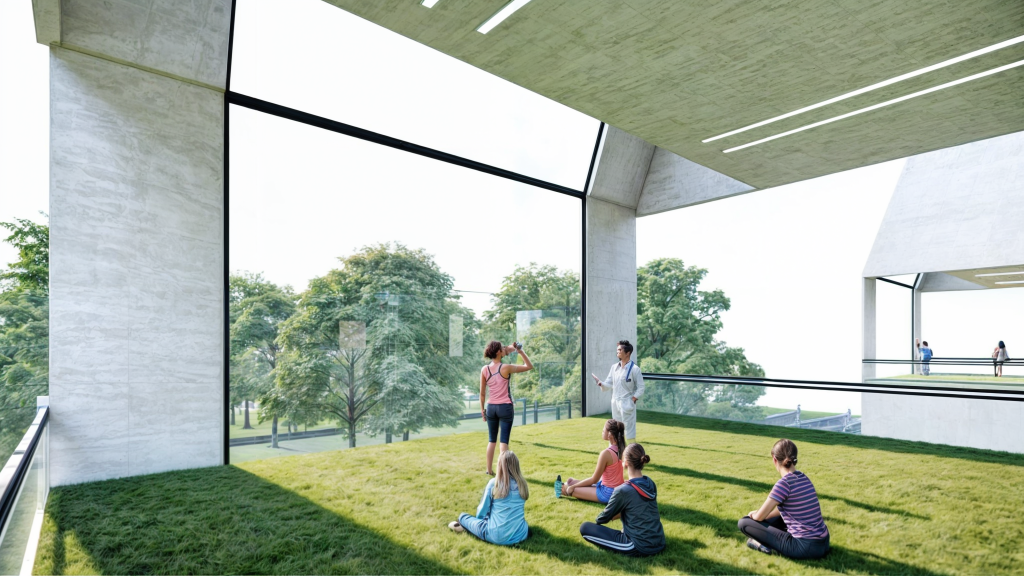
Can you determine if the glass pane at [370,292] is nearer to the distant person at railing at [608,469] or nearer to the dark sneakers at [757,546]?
the distant person at railing at [608,469]

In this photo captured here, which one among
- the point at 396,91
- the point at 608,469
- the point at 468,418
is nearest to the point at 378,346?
the point at 468,418

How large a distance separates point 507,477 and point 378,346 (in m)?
5.12

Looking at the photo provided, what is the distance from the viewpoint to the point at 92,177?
591cm

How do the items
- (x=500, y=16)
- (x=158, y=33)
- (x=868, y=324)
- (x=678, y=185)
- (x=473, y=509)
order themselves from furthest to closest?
(x=868, y=324) < (x=678, y=185) < (x=158, y=33) < (x=473, y=509) < (x=500, y=16)

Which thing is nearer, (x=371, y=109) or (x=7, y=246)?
(x=7, y=246)

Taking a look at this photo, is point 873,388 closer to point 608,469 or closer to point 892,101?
point 892,101

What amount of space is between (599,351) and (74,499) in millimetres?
9419

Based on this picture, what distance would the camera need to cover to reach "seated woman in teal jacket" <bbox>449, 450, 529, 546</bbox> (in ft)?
13.0

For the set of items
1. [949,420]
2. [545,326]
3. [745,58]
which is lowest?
[949,420]

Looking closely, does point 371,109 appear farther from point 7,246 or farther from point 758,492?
point 758,492

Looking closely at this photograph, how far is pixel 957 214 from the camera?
1466cm

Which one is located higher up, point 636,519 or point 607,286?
point 607,286

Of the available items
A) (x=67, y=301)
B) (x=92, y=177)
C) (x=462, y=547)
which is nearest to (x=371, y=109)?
(x=92, y=177)

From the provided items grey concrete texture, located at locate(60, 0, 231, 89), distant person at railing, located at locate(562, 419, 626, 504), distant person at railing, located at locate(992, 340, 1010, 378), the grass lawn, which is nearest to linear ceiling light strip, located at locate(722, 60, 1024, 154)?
the grass lawn
